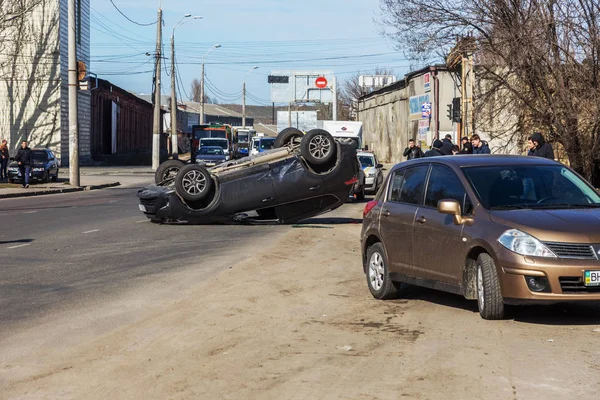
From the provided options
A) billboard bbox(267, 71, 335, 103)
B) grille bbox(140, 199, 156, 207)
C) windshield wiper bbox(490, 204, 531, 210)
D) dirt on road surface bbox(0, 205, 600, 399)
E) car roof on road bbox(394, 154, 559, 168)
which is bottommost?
dirt on road surface bbox(0, 205, 600, 399)

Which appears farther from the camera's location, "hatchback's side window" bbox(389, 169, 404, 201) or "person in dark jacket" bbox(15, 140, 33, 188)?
"person in dark jacket" bbox(15, 140, 33, 188)

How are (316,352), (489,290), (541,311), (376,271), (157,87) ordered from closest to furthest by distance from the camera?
(316,352) < (489,290) < (541,311) < (376,271) < (157,87)

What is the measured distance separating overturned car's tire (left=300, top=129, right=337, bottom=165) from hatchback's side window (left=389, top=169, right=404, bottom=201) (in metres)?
8.17

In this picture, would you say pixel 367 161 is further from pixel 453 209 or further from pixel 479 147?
pixel 453 209

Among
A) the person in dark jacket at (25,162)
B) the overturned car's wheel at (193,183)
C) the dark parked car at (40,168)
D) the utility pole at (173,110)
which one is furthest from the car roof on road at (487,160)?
the utility pole at (173,110)

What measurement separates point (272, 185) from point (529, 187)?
10.0 metres

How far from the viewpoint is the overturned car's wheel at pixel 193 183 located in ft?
61.4

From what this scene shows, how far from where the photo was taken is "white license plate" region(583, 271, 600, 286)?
25.8 feet

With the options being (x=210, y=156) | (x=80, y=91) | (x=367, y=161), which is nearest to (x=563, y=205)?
(x=367, y=161)

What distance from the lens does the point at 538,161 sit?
31.2 ft

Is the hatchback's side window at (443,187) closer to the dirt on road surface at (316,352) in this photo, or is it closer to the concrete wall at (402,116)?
the dirt on road surface at (316,352)

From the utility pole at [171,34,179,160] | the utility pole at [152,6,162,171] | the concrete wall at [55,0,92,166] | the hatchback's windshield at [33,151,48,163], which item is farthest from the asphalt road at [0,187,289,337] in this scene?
the concrete wall at [55,0,92,166]

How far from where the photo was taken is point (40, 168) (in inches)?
1471

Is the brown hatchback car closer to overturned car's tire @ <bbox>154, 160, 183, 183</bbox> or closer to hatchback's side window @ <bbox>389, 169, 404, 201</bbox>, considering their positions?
hatchback's side window @ <bbox>389, 169, 404, 201</bbox>
